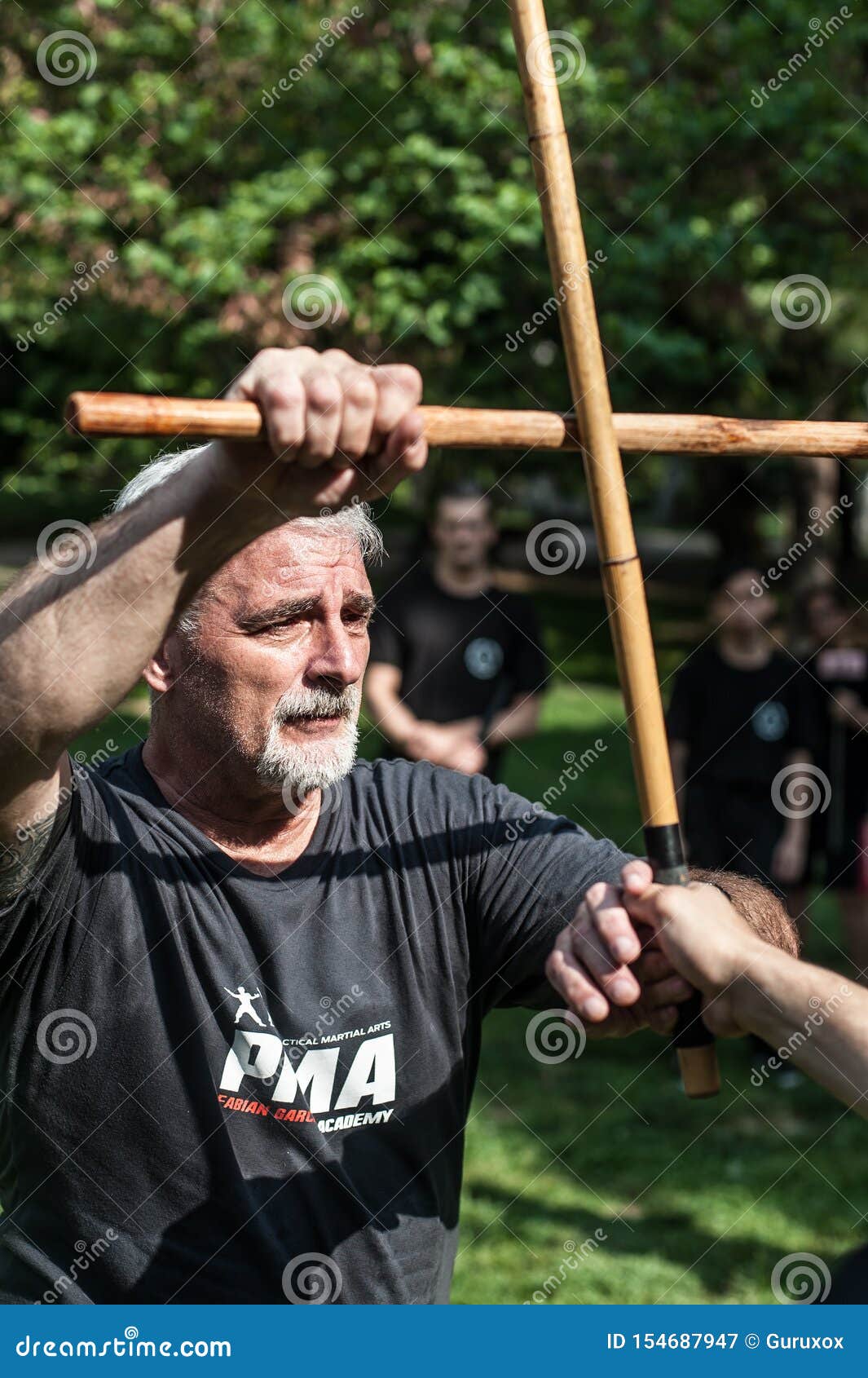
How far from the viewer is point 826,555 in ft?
51.6

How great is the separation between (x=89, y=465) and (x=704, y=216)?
7.98 meters

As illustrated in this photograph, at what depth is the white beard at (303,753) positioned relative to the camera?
2.52 m

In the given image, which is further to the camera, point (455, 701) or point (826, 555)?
point (826, 555)

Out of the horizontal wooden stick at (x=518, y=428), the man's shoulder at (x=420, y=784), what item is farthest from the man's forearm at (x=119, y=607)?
the man's shoulder at (x=420, y=784)

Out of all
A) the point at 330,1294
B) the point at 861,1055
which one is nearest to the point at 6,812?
the point at 330,1294

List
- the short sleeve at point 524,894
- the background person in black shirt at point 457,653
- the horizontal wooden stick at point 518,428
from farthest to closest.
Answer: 1. the background person in black shirt at point 457,653
2. the short sleeve at point 524,894
3. the horizontal wooden stick at point 518,428

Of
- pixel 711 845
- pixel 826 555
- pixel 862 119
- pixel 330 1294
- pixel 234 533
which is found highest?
pixel 862 119

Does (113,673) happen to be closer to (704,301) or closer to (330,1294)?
(330,1294)

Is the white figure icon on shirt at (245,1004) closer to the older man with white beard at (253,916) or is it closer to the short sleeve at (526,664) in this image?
the older man with white beard at (253,916)

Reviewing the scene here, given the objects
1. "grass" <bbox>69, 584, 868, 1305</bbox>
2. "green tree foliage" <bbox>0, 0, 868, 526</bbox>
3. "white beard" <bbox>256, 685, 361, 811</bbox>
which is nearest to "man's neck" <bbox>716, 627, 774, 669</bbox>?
"grass" <bbox>69, 584, 868, 1305</bbox>

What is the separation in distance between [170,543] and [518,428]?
51 cm

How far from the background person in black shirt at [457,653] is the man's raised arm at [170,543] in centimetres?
439

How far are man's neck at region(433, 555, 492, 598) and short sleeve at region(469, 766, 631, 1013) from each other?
13.2 ft

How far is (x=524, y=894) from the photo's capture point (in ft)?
→ 8.68
